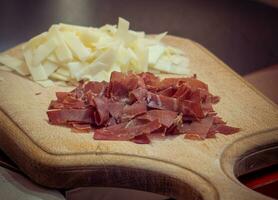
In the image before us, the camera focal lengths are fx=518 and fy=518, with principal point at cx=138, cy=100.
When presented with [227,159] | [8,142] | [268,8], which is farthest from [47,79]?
[268,8]

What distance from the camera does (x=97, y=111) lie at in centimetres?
113

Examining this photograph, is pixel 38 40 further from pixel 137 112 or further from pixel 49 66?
pixel 137 112

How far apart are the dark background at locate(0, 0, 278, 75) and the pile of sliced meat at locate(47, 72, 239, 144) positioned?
2.03 ft

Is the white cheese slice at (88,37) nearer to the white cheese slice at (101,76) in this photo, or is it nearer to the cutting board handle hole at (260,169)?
the white cheese slice at (101,76)

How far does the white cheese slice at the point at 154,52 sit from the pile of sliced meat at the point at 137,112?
0.21 m

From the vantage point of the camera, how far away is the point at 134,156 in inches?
41.6

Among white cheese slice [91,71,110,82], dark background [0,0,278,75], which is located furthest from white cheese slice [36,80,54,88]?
dark background [0,0,278,75]

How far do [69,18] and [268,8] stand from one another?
773 mm

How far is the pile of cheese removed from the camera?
53.2 inches

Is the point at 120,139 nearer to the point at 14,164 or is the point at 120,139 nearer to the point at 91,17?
the point at 14,164

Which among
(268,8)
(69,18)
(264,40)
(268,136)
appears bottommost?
(268,136)

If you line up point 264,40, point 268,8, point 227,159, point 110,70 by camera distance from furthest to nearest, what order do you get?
point 268,8, point 264,40, point 110,70, point 227,159

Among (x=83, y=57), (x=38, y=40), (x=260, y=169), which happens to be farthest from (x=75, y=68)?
(x=260, y=169)

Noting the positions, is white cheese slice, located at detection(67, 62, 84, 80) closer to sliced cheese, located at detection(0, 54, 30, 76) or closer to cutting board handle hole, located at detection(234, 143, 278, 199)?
sliced cheese, located at detection(0, 54, 30, 76)
